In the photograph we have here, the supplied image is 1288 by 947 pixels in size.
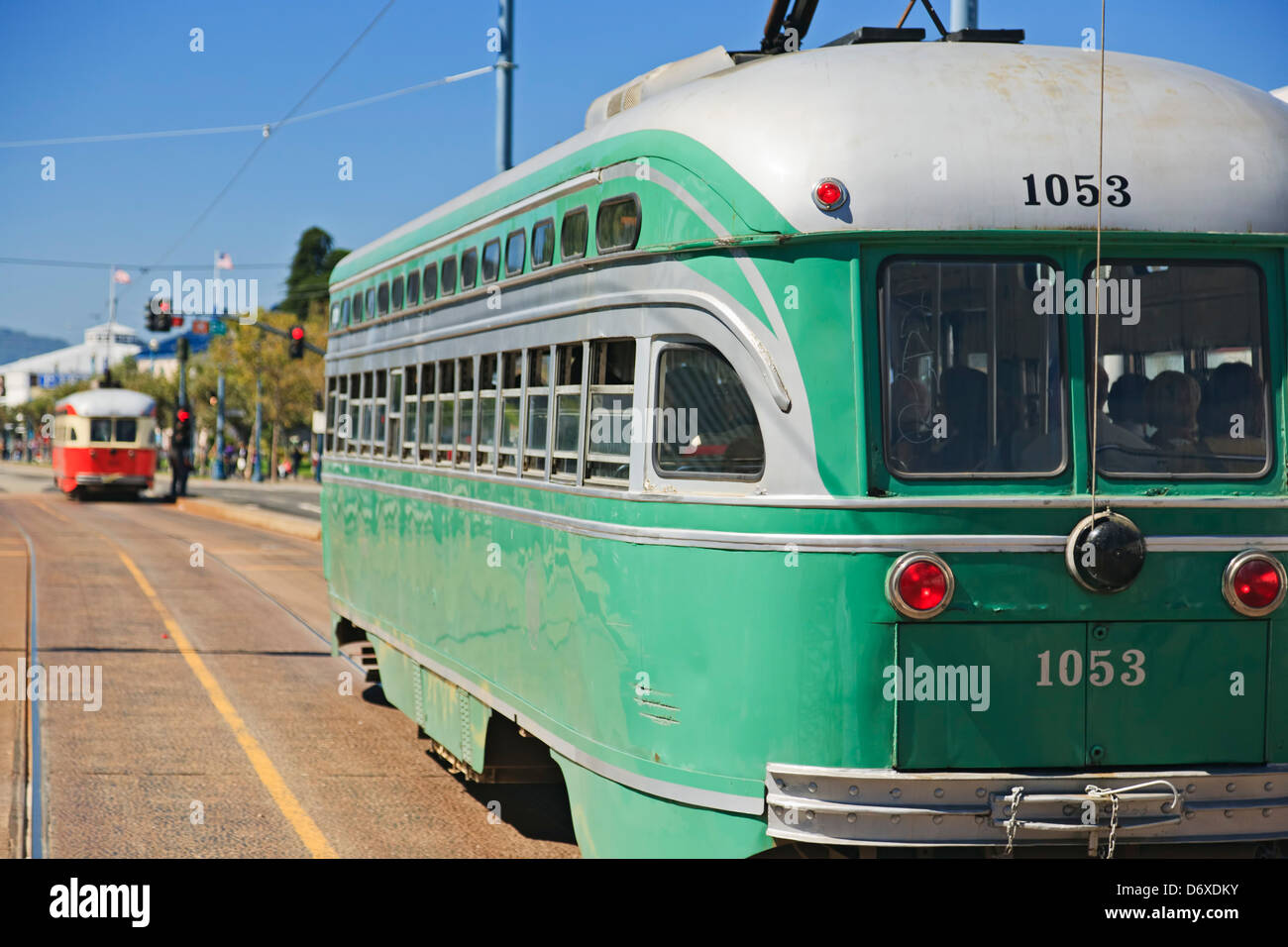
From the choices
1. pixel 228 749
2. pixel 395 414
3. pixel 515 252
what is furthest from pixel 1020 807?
pixel 228 749

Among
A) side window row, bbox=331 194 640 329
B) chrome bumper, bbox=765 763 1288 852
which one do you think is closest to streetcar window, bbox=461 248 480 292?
side window row, bbox=331 194 640 329

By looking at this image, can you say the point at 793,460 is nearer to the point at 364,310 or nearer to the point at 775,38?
the point at 775,38

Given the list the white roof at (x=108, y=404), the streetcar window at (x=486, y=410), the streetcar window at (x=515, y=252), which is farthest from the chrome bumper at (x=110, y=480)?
the streetcar window at (x=515, y=252)

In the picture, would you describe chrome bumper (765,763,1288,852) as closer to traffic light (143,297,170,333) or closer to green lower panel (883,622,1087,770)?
green lower panel (883,622,1087,770)

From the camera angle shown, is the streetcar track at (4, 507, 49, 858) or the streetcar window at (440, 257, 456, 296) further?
the streetcar window at (440, 257, 456, 296)

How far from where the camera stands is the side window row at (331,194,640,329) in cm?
580

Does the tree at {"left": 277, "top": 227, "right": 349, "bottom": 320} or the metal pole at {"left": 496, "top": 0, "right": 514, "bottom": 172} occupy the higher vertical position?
the tree at {"left": 277, "top": 227, "right": 349, "bottom": 320}

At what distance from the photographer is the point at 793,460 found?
502 cm

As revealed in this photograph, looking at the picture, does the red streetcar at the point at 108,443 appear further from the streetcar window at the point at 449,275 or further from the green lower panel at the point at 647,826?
the green lower panel at the point at 647,826

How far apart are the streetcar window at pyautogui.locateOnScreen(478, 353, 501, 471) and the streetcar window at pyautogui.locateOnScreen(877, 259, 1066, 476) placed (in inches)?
110

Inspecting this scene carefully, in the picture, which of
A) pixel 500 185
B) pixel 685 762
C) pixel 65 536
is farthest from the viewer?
pixel 65 536

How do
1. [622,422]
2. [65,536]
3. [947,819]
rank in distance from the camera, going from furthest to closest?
1. [65,536]
2. [622,422]
3. [947,819]

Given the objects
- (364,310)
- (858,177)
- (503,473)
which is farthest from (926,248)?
(364,310)

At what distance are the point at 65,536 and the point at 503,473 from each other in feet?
75.2
